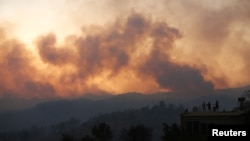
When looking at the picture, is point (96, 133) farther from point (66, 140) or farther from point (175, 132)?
point (175, 132)

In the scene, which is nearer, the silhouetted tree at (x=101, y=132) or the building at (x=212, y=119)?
the building at (x=212, y=119)

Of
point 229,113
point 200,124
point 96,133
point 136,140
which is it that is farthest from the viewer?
point 136,140

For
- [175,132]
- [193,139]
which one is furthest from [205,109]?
[193,139]

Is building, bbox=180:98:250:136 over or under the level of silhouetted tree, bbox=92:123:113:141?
over

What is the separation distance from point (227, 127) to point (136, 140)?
5457 cm

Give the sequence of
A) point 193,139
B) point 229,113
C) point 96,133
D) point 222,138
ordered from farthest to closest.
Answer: point 96,133 → point 229,113 → point 193,139 → point 222,138

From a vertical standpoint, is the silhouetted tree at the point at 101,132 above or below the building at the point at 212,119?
below

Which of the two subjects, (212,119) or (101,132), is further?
(101,132)

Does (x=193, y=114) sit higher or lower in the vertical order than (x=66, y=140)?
higher

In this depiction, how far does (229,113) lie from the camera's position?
61.2 meters

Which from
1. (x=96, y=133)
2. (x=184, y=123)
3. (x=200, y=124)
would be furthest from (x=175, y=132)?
(x=96, y=133)

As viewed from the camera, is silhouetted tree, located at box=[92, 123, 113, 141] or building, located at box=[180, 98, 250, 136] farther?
silhouetted tree, located at box=[92, 123, 113, 141]

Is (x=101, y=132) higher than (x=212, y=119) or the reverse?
the reverse

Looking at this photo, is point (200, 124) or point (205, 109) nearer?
point (200, 124)
